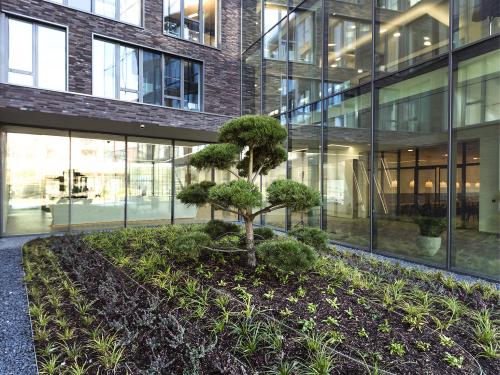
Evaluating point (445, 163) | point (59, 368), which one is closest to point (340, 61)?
point (445, 163)

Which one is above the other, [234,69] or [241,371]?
[234,69]

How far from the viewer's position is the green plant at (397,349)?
271cm

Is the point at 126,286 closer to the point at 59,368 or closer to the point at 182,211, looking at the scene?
the point at 59,368

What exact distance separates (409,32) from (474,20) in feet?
4.20

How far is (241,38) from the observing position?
1270 centimetres

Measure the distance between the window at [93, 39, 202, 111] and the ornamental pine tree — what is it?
6.19 m

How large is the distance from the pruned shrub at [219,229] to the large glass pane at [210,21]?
8.92 meters

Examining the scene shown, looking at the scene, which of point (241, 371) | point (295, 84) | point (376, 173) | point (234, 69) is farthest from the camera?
point (234, 69)

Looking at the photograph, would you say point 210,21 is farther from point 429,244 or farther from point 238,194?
point 429,244

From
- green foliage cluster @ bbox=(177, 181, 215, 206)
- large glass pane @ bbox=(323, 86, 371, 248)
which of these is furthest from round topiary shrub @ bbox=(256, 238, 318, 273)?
large glass pane @ bbox=(323, 86, 371, 248)

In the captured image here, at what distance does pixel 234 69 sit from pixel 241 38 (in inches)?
52.6

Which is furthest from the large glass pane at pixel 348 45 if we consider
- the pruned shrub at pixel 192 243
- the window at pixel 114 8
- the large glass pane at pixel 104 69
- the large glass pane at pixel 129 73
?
the large glass pane at pixel 104 69

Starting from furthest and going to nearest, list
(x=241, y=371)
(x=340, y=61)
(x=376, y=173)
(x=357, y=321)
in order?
(x=340, y=61) → (x=376, y=173) → (x=357, y=321) → (x=241, y=371)

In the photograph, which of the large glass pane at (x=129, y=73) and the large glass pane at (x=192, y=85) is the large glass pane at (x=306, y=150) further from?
the large glass pane at (x=129, y=73)
